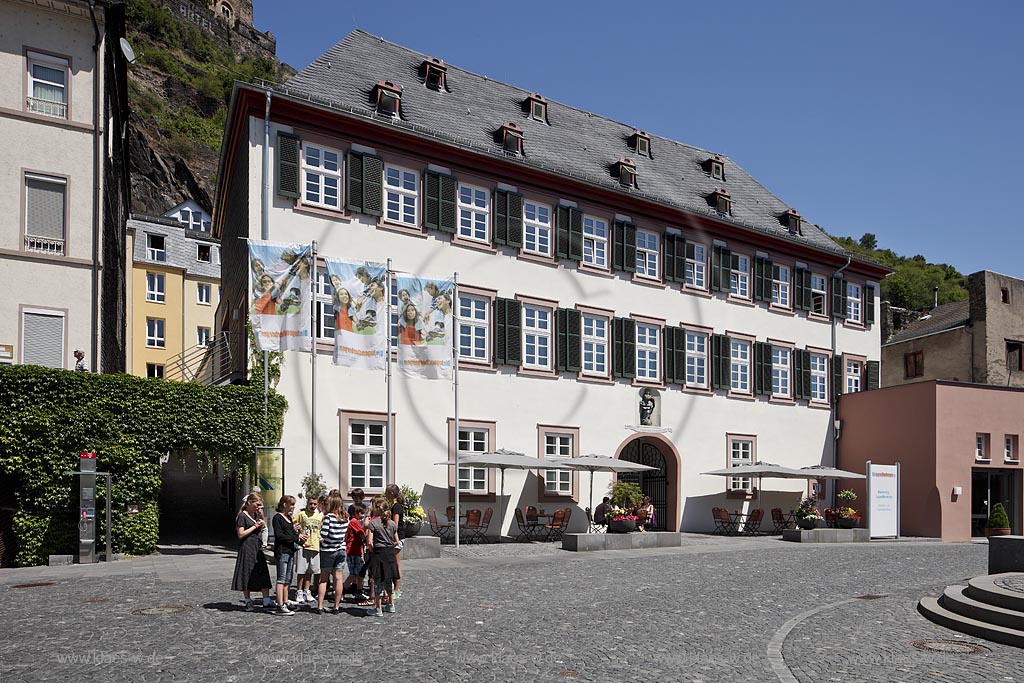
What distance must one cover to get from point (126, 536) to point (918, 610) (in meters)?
14.1

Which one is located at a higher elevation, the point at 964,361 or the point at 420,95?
the point at 420,95

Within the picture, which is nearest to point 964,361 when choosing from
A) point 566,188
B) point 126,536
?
point 566,188

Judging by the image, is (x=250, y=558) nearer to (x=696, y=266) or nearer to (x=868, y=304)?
(x=696, y=266)

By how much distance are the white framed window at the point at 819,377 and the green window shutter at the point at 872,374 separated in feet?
7.16

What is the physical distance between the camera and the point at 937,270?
80.6 meters

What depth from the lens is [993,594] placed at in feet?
39.8

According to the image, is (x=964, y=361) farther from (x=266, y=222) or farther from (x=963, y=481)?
(x=266, y=222)

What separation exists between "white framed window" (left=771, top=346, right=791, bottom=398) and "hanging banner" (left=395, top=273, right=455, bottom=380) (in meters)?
14.8

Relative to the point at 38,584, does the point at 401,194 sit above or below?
above

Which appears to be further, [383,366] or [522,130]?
[522,130]

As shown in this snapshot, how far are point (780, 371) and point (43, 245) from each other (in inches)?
891

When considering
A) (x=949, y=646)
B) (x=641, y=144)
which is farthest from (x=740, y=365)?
(x=949, y=646)

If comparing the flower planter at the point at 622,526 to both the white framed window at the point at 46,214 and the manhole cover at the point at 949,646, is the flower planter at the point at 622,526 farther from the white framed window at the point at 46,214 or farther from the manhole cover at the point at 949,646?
the white framed window at the point at 46,214

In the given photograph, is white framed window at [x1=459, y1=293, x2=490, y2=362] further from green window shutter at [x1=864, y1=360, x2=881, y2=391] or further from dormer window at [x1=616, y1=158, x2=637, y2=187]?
green window shutter at [x1=864, y1=360, x2=881, y2=391]
